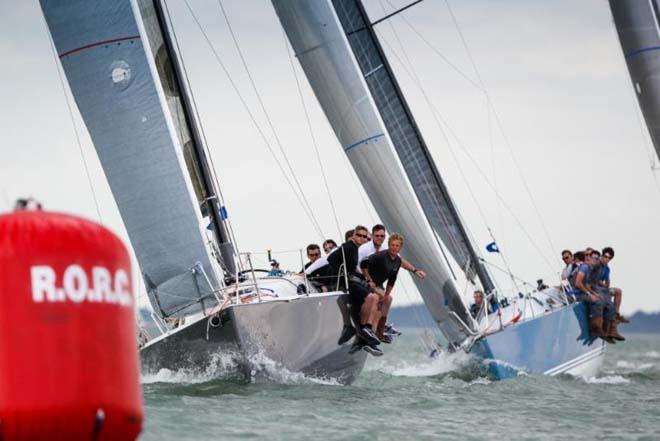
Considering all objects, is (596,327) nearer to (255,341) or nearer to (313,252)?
(313,252)

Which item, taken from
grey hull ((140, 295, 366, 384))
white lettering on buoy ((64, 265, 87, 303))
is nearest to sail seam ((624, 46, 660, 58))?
grey hull ((140, 295, 366, 384))

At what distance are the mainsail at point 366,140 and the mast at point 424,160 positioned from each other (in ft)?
4.71

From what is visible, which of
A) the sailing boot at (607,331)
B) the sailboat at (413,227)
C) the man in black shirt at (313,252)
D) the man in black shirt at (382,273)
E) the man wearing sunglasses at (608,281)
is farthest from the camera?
the sailing boot at (607,331)

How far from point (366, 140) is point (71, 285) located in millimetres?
8985

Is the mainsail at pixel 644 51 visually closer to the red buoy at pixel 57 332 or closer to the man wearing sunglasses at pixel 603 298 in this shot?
the man wearing sunglasses at pixel 603 298

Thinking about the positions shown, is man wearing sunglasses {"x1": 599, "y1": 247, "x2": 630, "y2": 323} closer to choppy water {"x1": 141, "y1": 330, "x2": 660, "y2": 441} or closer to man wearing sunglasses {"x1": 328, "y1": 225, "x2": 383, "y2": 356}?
choppy water {"x1": 141, "y1": 330, "x2": 660, "y2": 441}

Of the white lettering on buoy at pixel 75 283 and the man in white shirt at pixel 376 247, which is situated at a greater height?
the man in white shirt at pixel 376 247

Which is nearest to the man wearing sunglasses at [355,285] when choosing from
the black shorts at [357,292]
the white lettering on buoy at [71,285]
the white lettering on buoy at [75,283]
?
the black shorts at [357,292]

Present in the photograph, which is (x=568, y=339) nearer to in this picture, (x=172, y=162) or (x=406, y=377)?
(x=406, y=377)

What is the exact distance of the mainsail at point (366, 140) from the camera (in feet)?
44.3

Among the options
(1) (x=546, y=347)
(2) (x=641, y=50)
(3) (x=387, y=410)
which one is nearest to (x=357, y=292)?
(3) (x=387, y=410)

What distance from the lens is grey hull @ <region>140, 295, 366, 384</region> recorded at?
10.0 metres

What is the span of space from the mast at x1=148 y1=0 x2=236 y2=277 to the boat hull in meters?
3.15

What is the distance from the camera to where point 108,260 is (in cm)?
513
